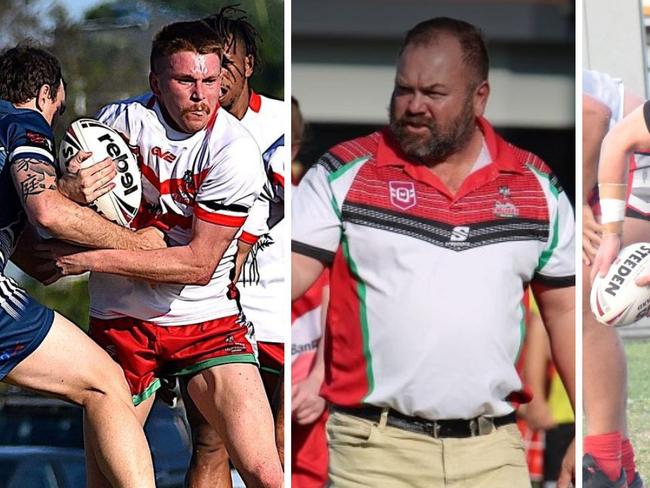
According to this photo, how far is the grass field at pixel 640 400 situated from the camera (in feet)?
18.9

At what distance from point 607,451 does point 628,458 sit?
9 centimetres

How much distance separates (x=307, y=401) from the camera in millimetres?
5664

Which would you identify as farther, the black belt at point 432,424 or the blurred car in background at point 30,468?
the black belt at point 432,424

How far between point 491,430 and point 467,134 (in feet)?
3.89

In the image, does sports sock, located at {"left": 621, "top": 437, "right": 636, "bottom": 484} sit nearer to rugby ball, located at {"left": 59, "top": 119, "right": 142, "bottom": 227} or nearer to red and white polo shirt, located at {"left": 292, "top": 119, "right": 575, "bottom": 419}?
red and white polo shirt, located at {"left": 292, "top": 119, "right": 575, "bottom": 419}

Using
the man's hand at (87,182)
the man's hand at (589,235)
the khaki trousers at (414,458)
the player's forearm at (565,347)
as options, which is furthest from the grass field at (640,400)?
the man's hand at (87,182)

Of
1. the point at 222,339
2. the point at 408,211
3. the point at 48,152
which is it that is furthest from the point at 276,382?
the point at 48,152

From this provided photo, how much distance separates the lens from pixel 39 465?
5418mm

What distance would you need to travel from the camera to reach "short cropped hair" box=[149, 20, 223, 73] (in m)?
5.37

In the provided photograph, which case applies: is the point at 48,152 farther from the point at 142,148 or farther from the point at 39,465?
the point at 39,465

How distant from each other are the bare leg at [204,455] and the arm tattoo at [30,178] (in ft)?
2.95

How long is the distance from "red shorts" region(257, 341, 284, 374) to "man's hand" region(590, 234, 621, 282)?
1.31 m

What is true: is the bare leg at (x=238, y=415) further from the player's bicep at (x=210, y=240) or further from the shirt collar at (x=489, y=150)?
the shirt collar at (x=489, y=150)

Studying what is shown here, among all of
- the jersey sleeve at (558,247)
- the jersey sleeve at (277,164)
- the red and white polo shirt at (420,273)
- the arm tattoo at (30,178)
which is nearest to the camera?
the arm tattoo at (30,178)
